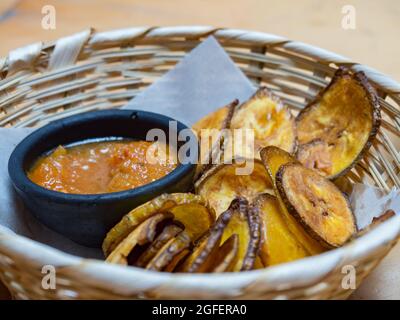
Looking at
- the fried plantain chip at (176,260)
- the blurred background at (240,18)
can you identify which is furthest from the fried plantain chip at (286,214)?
the blurred background at (240,18)

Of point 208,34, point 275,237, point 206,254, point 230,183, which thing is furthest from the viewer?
point 208,34

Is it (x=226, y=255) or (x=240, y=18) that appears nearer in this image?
(x=226, y=255)

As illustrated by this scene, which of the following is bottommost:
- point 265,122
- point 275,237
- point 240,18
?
point 275,237

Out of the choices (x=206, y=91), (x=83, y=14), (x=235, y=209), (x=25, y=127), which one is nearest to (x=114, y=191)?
(x=235, y=209)

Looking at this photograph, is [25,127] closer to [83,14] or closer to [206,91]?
[206,91]

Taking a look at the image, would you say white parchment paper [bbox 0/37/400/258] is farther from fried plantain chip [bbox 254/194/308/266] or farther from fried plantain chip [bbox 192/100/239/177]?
fried plantain chip [bbox 254/194/308/266]

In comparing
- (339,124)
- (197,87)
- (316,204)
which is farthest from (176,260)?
(197,87)

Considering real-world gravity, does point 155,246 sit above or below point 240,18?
below

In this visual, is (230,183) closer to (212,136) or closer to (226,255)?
(212,136)
